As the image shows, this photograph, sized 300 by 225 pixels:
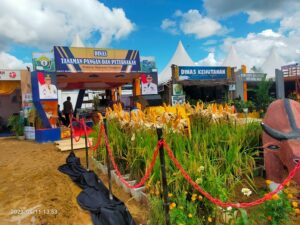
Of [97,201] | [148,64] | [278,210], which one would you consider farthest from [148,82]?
[278,210]

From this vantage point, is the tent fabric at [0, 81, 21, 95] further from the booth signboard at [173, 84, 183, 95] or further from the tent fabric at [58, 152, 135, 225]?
the tent fabric at [58, 152, 135, 225]

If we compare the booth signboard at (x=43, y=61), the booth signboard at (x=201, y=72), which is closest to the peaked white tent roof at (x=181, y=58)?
the booth signboard at (x=201, y=72)

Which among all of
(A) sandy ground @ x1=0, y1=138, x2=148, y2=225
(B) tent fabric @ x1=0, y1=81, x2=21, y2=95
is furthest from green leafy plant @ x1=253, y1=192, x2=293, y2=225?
(B) tent fabric @ x1=0, y1=81, x2=21, y2=95

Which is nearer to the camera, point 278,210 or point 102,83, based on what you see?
point 278,210

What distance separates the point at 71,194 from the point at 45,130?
6.38 m

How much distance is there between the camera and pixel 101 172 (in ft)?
17.0

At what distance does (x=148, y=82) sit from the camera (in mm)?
12414

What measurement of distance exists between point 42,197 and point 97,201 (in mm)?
989

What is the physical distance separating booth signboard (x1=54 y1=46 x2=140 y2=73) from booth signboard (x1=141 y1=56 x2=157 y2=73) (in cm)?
32

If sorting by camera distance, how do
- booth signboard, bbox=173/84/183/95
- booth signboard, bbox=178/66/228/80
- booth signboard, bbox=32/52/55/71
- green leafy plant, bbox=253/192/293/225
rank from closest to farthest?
green leafy plant, bbox=253/192/293/225
booth signboard, bbox=32/52/55/71
booth signboard, bbox=173/84/183/95
booth signboard, bbox=178/66/228/80

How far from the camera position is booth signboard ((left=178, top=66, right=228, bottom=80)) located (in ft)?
53.0

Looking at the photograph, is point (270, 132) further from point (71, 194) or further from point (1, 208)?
point (1, 208)

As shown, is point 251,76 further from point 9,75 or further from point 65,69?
point 9,75

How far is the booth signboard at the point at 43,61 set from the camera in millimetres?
9875
